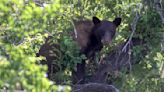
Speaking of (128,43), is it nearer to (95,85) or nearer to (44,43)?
(95,85)

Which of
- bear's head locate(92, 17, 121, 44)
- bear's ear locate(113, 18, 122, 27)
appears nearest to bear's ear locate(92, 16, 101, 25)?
bear's head locate(92, 17, 121, 44)

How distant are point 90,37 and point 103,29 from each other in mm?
300

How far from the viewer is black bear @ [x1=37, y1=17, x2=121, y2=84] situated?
8.23 m

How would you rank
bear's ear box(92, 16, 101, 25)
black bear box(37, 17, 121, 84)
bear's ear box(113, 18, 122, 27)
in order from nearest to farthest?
black bear box(37, 17, 121, 84) < bear's ear box(113, 18, 122, 27) < bear's ear box(92, 16, 101, 25)

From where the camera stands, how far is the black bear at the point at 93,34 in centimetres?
840

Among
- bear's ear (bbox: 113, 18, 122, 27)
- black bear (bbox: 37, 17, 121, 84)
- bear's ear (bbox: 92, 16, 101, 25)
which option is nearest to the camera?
black bear (bbox: 37, 17, 121, 84)

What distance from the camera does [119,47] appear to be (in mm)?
8008

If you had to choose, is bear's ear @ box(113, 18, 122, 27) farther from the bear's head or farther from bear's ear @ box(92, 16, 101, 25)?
bear's ear @ box(92, 16, 101, 25)

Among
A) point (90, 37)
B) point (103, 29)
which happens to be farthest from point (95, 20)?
point (90, 37)

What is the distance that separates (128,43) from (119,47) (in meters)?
0.41

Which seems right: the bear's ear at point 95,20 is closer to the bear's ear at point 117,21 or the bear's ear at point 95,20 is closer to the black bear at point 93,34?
the black bear at point 93,34

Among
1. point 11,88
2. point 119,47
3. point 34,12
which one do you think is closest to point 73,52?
point 119,47

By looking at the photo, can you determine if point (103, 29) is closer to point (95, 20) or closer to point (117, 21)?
point (95, 20)

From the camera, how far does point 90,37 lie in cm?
874
